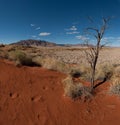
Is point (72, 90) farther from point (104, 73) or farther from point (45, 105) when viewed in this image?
point (104, 73)

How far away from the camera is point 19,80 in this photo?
29.8 ft

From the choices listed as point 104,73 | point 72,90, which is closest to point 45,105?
point 72,90

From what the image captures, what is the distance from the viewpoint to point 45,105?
7.50 m

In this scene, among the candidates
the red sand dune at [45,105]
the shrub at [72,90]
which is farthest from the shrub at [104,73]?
the shrub at [72,90]

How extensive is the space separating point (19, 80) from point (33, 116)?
9.22 ft

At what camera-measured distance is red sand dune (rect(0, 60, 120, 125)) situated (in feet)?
22.1

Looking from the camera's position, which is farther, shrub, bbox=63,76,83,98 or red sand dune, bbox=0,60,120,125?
shrub, bbox=63,76,83,98

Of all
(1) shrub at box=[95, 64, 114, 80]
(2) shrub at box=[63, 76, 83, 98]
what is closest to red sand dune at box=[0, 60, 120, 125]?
(2) shrub at box=[63, 76, 83, 98]

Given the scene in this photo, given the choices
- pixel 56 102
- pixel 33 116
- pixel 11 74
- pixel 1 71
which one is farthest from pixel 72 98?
pixel 1 71

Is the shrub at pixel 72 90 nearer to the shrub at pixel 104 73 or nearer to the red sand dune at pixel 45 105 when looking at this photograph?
Result: the red sand dune at pixel 45 105

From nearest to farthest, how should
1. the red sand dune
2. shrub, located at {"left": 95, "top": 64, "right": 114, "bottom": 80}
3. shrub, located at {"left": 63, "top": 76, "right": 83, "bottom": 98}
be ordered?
the red sand dune, shrub, located at {"left": 63, "top": 76, "right": 83, "bottom": 98}, shrub, located at {"left": 95, "top": 64, "right": 114, "bottom": 80}

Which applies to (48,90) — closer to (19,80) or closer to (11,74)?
(19,80)

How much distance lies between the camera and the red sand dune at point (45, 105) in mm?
6746

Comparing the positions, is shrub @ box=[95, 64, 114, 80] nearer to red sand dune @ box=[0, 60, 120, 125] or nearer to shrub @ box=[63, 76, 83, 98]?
red sand dune @ box=[0, 60, 120, 125]
